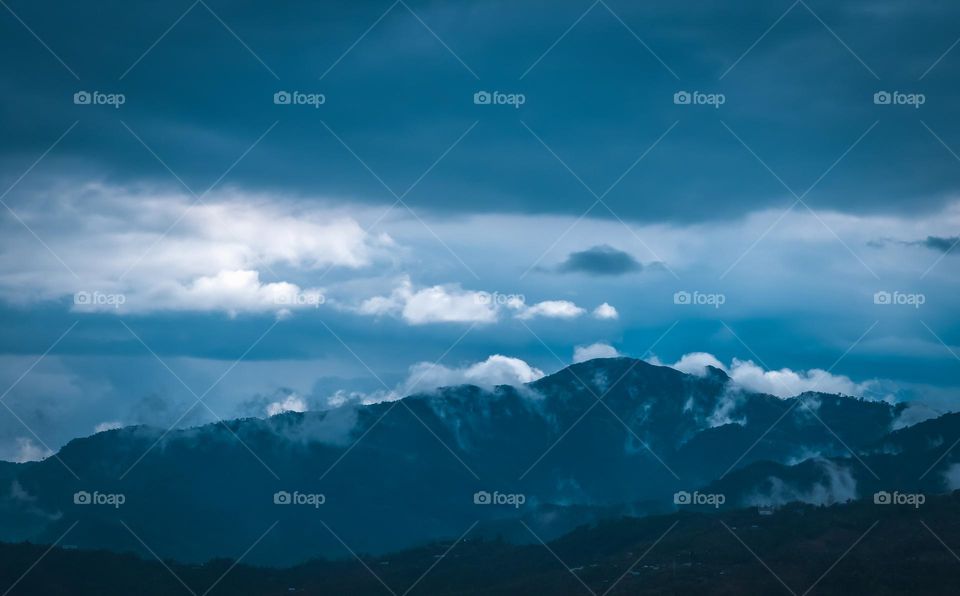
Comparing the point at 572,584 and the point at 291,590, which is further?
the point at 291,590

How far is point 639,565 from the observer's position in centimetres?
13612

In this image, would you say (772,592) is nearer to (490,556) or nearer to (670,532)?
(670,532)

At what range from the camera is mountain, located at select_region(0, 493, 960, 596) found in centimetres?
11644

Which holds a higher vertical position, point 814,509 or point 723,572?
point 814,509

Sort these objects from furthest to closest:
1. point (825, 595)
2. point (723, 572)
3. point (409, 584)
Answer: point (409, 584)
point (723, 572)
point (825, 595)

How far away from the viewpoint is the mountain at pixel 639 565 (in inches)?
4584

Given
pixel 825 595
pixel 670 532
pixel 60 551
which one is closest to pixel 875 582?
pixel 825 595

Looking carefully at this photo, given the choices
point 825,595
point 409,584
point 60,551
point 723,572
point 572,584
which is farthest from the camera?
point 60,551

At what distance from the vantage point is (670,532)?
15350 cm

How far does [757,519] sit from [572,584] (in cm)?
3698

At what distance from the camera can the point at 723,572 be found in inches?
4838

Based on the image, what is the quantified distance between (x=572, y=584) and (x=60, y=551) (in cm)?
7297

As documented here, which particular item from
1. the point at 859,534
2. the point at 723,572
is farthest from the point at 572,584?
the point at 859,534

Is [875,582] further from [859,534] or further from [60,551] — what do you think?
[60,551]
